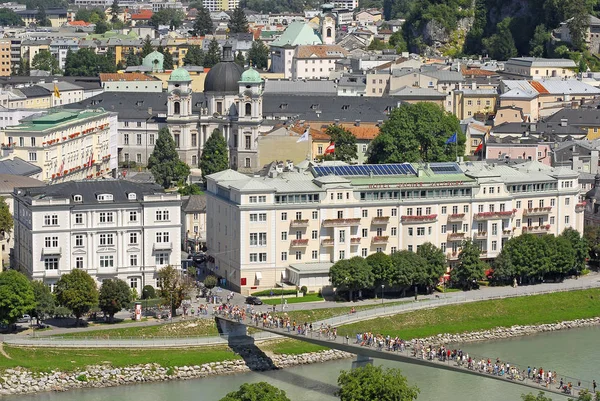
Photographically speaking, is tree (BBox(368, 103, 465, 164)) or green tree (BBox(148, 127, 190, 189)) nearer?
tree (BBox(368, 103, 465, 164))

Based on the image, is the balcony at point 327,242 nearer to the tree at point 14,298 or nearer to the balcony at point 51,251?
the balcony at point 51,251

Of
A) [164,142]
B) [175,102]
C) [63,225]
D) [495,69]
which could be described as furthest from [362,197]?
[495,69]

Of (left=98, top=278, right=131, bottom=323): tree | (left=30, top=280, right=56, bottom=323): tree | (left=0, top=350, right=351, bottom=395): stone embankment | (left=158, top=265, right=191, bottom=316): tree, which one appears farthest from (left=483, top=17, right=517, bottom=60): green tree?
(left=30, top=280, right=56, bottom=323): tree

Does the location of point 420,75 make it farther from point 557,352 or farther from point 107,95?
point 557,352

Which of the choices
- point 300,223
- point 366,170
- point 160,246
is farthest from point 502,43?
point 160,246

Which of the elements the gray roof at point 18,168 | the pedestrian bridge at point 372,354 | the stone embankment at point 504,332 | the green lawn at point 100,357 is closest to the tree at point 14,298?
the green lawn at point 100,357

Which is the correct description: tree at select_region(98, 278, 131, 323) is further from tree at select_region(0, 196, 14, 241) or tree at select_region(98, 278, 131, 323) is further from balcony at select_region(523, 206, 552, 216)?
balcony at select_region(523, 206, 552, 216)
